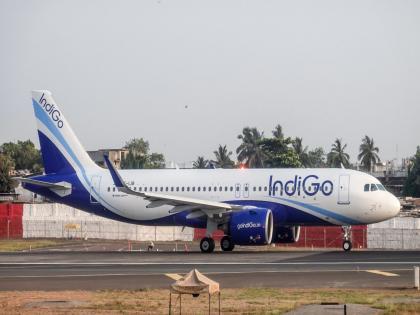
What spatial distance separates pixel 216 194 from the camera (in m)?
51.7

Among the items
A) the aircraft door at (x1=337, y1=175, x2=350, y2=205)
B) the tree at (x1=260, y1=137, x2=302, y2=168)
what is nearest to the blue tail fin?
the aircraft door at (x1=337, y1=175, x2=350, y2=205)

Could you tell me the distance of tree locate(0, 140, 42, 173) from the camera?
584 ft

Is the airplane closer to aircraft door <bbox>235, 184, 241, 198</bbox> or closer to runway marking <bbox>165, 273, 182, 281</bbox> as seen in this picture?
aircraft door <bbox>235, 184, 241, 198</bbox>

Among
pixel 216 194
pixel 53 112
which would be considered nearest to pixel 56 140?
pixel 53 112

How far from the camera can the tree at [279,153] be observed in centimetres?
13262

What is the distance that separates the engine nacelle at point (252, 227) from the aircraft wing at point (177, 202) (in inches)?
43.7

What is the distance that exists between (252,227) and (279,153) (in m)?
97.6

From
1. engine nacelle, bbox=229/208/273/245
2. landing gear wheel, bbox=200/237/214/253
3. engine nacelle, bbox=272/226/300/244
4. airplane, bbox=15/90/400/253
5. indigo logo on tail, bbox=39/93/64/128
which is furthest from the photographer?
indigo logo on tail, bbox=39/93/64/128

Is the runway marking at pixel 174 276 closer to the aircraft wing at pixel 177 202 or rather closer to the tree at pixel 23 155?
the aircraft wing at pixel 177 202

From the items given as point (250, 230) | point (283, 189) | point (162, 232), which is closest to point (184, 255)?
point (250, 230)

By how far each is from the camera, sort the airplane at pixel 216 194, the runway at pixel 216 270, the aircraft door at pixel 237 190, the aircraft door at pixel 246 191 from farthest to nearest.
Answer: the aircraft door at pixel 237 190, the aircraft door at pixel 246 191, the airplane at pixel 216 194, the runway at pixel 216 270

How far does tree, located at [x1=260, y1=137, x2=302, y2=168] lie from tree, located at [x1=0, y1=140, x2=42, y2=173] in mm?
47508

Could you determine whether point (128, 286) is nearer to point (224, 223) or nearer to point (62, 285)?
point (62, 285)

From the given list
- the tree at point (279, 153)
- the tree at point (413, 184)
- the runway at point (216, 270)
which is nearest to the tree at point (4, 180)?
the tree at point (279, 153)
